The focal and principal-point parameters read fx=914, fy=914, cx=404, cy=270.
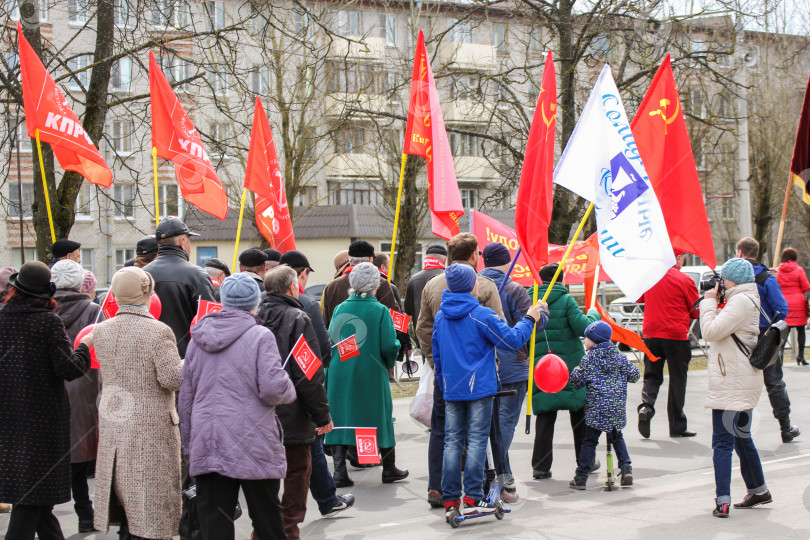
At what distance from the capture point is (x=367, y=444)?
7.10 meters

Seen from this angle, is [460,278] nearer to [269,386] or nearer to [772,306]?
[269,386]

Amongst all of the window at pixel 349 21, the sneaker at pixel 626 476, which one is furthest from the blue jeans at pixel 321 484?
the window at pixel 349 21

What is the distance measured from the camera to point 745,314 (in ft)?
20.3

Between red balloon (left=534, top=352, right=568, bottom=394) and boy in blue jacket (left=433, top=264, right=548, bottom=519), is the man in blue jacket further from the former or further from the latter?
boy in blue jacket (left=433, top=264, right=548, bottom=519)

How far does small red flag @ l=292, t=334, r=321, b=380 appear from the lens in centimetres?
547

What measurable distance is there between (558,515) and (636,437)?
3.14 m

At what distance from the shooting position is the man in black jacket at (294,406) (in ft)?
18.7

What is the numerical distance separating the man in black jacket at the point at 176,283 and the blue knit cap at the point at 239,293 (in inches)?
49.8

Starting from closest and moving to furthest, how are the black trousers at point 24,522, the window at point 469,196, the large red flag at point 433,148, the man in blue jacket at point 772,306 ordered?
the black trousers at point 24,522
the man in blue jacket at point 772,306
the large red flag at point 433,148
the window at point 469,196

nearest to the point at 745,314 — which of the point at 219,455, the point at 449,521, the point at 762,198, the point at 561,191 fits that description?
the point at 449,521

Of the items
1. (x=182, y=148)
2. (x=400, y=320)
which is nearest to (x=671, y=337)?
(x=400, y=320)

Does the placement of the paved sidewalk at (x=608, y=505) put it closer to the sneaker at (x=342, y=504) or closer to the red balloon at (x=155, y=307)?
the sneaker at (x=342, y=504)

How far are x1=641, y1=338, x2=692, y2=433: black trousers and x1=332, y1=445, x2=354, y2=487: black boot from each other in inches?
128

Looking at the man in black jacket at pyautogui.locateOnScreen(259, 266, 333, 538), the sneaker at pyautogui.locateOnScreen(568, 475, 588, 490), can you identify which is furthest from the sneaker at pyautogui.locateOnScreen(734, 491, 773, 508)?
the man in black jacket at pyautogui.locateOnScreen(259, 266, 333, 538)
